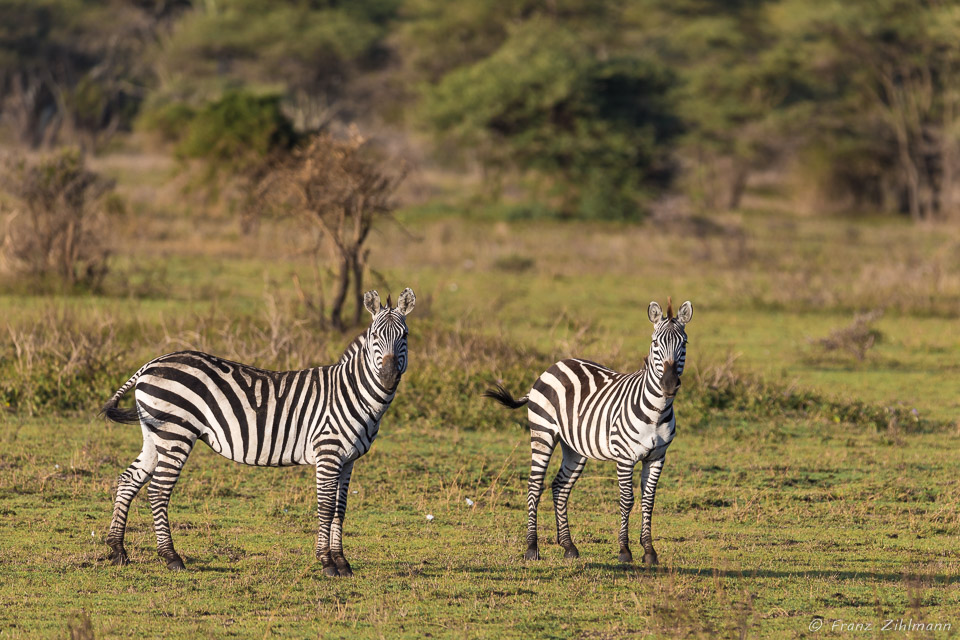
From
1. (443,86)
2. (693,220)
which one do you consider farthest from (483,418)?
(443,86)

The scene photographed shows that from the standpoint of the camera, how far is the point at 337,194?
18281mm

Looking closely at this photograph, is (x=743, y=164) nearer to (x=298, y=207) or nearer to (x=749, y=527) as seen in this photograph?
(x=298, y=207)

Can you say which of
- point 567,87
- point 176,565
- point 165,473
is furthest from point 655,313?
point 567,87

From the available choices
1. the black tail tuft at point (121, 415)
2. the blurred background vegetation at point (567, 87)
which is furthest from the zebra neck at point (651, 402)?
the blurred background vegetation at point (567, 87)

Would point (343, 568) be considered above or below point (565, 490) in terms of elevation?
below

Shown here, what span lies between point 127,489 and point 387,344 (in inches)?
76.7

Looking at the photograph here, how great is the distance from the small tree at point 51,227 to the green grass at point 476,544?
30.1ft

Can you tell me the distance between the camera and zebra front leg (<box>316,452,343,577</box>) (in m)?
7.94

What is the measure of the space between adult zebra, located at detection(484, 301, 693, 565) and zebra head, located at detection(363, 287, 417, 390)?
133 cm

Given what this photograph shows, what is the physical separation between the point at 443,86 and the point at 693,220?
10.8 meters

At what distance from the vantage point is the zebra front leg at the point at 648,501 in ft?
27.1

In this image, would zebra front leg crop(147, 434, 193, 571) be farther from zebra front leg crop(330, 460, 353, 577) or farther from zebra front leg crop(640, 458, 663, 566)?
zebra front leg crop(640, 458, 663, 566)

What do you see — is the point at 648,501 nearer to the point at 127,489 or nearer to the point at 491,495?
the point at 491,495

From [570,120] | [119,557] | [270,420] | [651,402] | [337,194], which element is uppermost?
[570,120]
